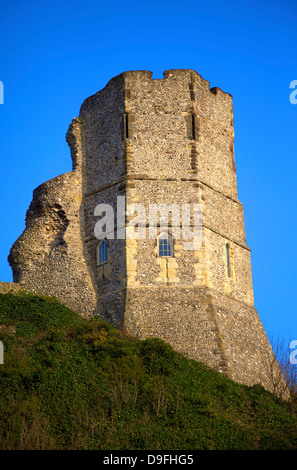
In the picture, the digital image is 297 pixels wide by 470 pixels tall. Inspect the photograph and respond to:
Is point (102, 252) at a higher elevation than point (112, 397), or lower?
higher

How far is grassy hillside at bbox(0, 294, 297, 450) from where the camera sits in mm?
32688

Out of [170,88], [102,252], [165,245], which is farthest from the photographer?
[170,88]

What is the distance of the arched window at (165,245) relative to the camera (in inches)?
1620

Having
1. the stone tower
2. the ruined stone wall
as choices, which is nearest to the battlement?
the stone tower

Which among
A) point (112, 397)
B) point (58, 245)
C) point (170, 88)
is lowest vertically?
point (112, 397)

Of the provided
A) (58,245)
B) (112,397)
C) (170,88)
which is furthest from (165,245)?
(112,397)

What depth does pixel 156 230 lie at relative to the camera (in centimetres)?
4141

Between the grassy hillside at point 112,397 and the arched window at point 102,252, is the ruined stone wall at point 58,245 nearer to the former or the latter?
the arched window at point 102,252

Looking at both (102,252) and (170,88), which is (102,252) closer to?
(102,252)

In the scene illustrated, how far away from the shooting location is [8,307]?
3994 centimetres

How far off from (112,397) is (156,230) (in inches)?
372

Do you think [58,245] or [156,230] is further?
[58,245]
